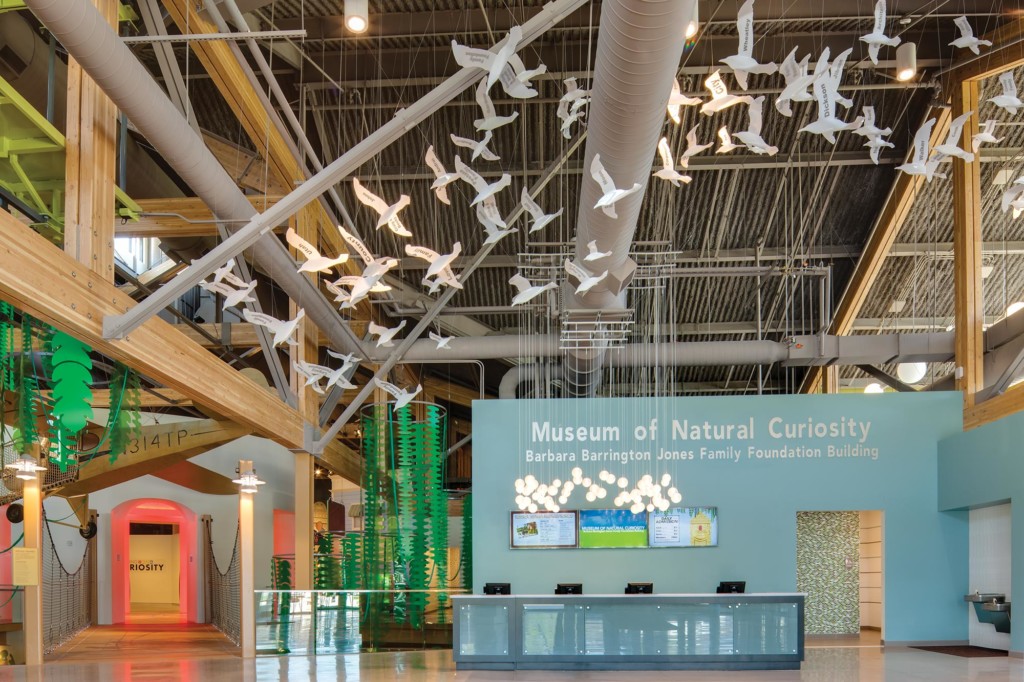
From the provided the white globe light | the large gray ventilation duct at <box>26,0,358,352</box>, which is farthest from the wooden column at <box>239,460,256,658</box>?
the white globe light

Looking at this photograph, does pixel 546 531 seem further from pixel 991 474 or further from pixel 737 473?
pixel 991 474

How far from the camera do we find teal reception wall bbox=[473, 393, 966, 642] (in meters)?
13.0

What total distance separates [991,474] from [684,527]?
12.6ft

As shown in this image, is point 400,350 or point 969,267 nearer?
point 969,267

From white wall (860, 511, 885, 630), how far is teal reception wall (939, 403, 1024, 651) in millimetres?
1615

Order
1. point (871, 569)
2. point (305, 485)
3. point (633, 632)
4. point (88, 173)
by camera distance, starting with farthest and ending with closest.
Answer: point (871, 569), point (305, 485), point (633, 632), point (88, 173)

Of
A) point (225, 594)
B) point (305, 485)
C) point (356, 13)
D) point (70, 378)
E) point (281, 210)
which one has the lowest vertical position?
A: point (225, 594)

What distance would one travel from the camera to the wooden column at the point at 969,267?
43.8ft

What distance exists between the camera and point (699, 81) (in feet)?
42.8

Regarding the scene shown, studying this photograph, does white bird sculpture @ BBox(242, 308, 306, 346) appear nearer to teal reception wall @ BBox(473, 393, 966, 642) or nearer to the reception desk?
the reception desk

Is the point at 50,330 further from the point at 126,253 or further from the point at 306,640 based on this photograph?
the point at 126,253

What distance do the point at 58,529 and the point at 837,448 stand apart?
14.4 meters

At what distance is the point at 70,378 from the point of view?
852cm

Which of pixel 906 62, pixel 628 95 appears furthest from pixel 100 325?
pixel 906 62
